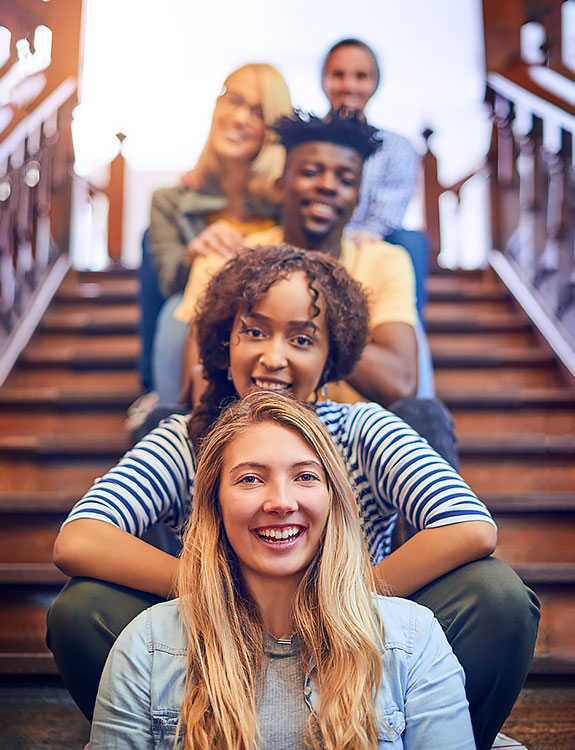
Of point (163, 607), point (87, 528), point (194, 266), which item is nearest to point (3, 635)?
point (87, 528)

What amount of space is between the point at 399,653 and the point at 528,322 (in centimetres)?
219

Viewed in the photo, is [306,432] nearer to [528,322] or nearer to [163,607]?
[163,607]

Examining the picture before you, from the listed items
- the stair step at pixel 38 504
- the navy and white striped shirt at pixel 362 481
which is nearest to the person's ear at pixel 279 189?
the navy and white striped shirt at pixel 362 481

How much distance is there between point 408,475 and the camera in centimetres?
117

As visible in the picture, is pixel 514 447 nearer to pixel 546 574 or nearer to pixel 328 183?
pixel 546 574

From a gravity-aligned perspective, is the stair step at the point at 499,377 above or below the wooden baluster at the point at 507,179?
below

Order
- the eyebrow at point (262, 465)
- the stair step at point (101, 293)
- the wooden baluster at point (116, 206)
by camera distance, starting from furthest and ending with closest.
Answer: the wooden baluster at point (116, 206) < the stair step at point (101, 293) < the eyebrow at point (262, 465)

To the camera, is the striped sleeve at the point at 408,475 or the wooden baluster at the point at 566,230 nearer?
the striped sleeve at the point at 408,475

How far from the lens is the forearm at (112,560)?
1124 millimetres

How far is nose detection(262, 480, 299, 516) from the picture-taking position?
100 centimetres

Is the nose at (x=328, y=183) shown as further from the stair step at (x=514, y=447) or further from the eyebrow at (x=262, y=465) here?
the eyebrow at (x=262, y=465)

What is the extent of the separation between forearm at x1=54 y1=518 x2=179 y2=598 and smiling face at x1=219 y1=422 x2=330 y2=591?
145mm

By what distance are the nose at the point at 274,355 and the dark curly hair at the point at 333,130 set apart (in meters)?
0.74

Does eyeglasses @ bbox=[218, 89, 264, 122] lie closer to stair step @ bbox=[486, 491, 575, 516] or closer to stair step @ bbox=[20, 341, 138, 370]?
stair step @ bbox=[20, 341, 138, 370]
